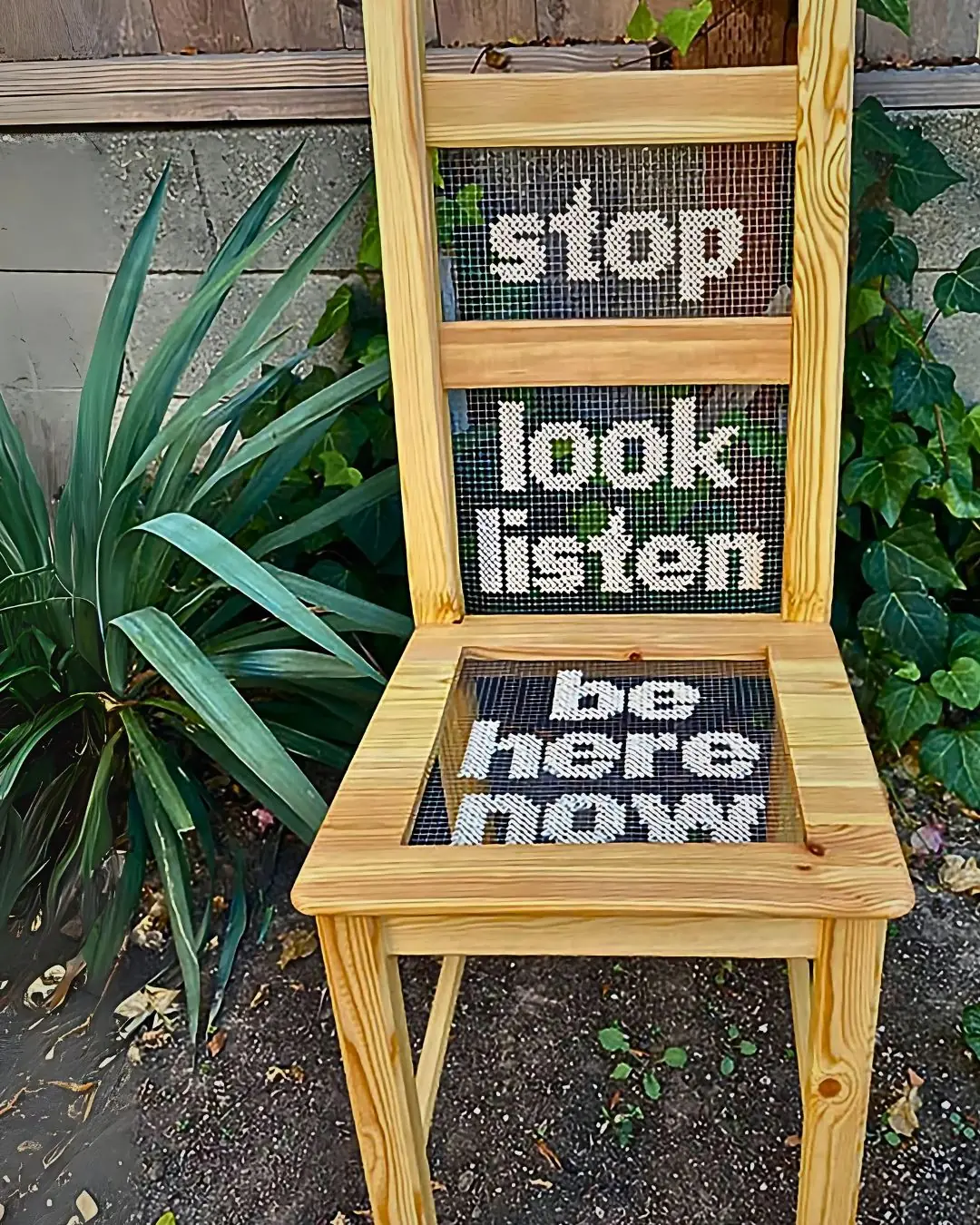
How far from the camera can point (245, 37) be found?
1615mm

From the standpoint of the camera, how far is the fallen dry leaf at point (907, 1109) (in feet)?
4.09

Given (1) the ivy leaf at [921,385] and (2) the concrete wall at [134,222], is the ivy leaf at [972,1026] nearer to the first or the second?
(1) the ivy leaf at [921,385]

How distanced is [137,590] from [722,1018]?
0.94 metres

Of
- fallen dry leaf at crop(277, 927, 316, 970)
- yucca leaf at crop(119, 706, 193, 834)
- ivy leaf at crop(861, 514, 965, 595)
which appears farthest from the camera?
ivy leaf at crop(861, 514, 965, 595)

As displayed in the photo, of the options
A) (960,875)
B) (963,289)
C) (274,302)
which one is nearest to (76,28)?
(274,302)

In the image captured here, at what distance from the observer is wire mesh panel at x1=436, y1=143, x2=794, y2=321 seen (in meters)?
1.09

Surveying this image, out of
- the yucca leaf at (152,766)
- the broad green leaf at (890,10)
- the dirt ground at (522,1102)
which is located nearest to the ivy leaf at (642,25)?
the broad green leaf at (890,10)

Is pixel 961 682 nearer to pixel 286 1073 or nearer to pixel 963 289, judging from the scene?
pixel 963 289

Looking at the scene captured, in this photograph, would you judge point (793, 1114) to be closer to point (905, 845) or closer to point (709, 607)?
point (905, 845)

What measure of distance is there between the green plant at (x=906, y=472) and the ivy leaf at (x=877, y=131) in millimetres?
18

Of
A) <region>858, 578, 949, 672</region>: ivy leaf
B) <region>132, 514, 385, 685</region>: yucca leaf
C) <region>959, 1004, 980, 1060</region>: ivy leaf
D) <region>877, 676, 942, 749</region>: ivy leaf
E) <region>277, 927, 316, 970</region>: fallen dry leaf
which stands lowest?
<region>959, 1004, 980, 1060</region>: ivy leaf

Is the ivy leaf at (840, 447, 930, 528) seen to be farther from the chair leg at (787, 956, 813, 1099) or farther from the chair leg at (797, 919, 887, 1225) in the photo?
the chair leg at (797, 919, 887, 1225)

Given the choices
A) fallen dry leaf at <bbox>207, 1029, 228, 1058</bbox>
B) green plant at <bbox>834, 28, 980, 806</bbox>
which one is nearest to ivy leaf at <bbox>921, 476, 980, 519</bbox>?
green plant at <bbox>834, 28, 980, 806</bbox>

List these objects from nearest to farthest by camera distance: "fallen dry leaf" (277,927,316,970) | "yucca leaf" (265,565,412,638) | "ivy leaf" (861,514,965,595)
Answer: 1. "yucca leaf" (265,565,412,638)
2. "fallen dry leaf" (277,927,316,970)
3. "ivy leaf" (861,514,965,595)
